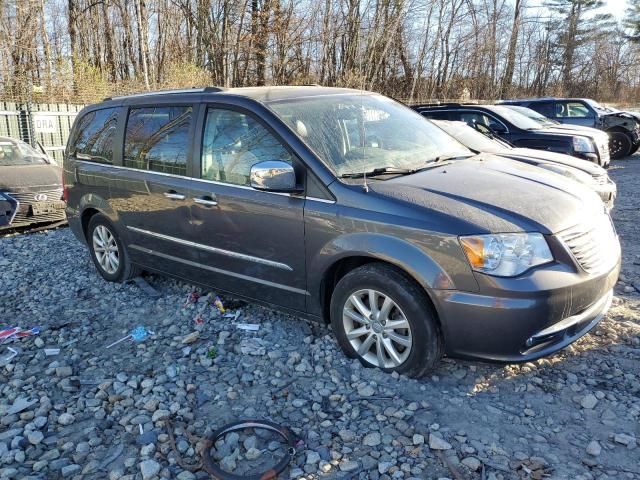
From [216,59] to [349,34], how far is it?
6912 mm

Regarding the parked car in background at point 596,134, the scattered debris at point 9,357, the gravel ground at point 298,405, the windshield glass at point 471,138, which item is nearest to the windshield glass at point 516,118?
the parked car in background at point 596,134

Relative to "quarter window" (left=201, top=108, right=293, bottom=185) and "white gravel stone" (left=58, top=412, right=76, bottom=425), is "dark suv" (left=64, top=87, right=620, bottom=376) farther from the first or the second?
"white gravel stone" (left=58, top=412, right=76, bottom=425)

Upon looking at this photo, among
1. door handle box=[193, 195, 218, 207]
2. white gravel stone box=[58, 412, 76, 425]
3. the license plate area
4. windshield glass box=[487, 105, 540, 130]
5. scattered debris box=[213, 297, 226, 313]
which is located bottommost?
white gravel stone box=[58, 412, 76, 425]

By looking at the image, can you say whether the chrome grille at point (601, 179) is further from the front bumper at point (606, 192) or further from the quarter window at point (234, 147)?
the quarter window at point (234, 147)

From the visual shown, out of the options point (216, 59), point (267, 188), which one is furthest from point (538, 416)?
point (216, 59)

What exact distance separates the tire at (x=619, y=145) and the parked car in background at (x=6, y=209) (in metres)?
14.8

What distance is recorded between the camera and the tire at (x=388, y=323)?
3287 millimetres

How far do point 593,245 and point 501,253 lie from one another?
757 mm

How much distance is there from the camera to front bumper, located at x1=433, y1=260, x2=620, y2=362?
301cm

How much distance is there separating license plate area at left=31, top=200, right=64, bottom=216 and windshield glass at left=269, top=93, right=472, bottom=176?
5.69m

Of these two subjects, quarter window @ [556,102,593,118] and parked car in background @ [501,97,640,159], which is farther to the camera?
quarter window @ [556,102,593,118]

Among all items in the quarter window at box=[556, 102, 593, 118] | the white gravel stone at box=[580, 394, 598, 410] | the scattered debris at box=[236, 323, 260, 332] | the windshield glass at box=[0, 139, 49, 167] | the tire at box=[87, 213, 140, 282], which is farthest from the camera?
the quarter window at box=[556, 102, 593, 118]

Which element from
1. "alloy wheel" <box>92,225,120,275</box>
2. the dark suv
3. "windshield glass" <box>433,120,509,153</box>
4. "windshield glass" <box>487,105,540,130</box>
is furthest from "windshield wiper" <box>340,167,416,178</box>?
"windshield glass" <box>487,105,540,130</box>

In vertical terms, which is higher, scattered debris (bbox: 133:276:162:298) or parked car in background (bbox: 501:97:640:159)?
parked car in background (bbox: 501:97:640:159)
